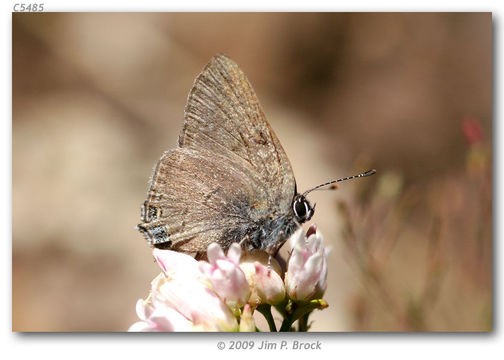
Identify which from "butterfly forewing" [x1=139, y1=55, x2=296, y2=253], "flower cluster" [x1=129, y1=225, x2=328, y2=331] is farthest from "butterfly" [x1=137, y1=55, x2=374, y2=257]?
"flower cluster" [x1=129, y1=225, x2=328, y2=331]

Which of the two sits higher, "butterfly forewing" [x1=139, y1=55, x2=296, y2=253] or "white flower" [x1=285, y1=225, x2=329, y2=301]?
"butterfly forewing" [x1=139, y1=55, x2=296, y2=253]

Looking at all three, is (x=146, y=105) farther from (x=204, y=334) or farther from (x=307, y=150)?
(x=204, y=334)

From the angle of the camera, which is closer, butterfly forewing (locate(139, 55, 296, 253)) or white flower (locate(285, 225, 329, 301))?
white flower (locate(285, 225, 329, 301))

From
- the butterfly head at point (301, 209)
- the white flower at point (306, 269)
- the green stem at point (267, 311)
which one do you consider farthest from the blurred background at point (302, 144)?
the green stem at point (267, 311)

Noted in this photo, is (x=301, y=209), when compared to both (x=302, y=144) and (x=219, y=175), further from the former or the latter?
(x=302, y=144)

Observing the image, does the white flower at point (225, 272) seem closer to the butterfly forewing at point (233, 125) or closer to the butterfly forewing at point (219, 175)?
the butterfly forewing at point (219, 175)

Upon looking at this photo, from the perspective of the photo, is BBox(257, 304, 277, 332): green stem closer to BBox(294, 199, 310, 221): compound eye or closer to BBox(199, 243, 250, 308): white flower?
BBox(199, 243, 250, 308): white flower

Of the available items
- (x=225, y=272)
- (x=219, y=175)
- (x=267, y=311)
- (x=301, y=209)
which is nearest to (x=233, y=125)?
(x=219, y=175)
